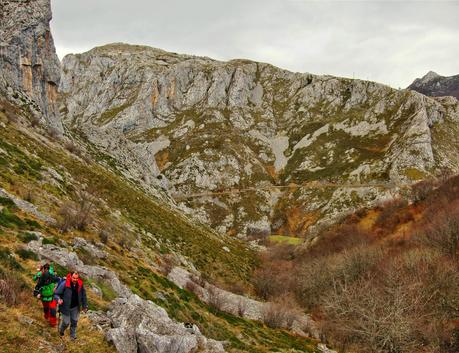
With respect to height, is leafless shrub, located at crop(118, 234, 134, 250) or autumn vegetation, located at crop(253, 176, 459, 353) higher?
→ leafless shrub, located at crop(118, 234, 134, 250)

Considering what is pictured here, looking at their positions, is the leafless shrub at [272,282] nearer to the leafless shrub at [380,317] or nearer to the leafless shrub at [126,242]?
the leafless shrub at [380,317]

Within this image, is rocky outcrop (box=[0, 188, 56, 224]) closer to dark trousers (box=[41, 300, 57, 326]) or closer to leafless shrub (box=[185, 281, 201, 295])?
dark trousers (box=[41, 300, 57, 326])

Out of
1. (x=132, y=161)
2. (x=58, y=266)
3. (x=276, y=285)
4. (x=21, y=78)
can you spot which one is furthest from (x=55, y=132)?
(x=58, y=266)

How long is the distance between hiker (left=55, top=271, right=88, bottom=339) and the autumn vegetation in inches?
935

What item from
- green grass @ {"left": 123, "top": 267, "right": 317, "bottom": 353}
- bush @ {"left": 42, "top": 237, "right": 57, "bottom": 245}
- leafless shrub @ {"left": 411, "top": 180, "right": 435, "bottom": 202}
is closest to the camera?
bush @ {"left": 42, "top": 237, "right": 57, "bottom": 245}

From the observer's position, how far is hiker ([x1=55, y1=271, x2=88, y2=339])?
13.6 metres

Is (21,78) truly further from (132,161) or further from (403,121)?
(403,121)

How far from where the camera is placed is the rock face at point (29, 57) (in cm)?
5962

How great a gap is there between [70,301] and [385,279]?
119 ft

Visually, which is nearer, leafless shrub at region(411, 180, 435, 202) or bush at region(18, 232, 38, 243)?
bush at region(18, 232, 38, 243)

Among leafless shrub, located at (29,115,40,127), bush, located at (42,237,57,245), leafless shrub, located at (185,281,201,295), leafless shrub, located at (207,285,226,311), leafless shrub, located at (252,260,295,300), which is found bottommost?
leafless shrub, located at (252,260,295,300)

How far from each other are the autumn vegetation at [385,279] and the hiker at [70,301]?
23754mm

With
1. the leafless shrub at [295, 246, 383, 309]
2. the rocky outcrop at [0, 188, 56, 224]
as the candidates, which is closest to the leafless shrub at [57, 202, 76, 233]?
the rocky outcrop at [0, 188, 56, 224]

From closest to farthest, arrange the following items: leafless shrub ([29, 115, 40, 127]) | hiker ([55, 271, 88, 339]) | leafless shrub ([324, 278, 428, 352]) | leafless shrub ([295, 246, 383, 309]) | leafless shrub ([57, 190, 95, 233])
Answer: hiker ([55, 271, 88, 339]) < leafless shrub ([57, 190, 95, 233]) < leafless shrub ([324, 278, 428, 352]) < leafless shrub ([295, 246, 383, 309]) < leafless shrub ([29, 115, 40, 127])
